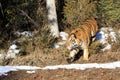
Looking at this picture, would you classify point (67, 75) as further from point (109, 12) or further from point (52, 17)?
point (109, 12)

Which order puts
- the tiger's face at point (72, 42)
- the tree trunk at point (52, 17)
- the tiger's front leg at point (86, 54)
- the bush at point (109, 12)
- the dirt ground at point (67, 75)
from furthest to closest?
the bush at point (109, 12), the tree trunk at point (52, 17), the tiger's front leg at point (86, 54), the tiger's face at point (72, 42), the dirt ground at point (67, 75)

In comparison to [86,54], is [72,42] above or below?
above

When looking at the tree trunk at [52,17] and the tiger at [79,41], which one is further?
the tree trunk at [52,17]

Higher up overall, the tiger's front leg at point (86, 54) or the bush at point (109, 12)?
the bush at point (109, 12)

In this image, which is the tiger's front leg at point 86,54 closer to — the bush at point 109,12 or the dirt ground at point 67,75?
the dirt ground at point 67,75

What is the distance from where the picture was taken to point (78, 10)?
14.8m

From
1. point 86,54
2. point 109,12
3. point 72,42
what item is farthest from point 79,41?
point 109,12

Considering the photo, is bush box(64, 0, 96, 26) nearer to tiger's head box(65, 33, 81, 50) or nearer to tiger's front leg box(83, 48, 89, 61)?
tiger's front leg box(83, 48, 89, 61)

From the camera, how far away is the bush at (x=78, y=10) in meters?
14.8

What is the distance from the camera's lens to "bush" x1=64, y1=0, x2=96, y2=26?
582 inches

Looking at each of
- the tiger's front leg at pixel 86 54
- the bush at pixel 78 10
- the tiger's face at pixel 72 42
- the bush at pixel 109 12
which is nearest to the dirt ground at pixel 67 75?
the tiger's face at pixel 72 42

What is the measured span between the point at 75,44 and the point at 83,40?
50 centimetres

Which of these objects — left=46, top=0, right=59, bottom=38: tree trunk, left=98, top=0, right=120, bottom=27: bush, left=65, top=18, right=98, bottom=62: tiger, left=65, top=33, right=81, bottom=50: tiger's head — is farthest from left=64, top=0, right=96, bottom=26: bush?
left=65, top=33, right=81, bottom=50: tiger's head

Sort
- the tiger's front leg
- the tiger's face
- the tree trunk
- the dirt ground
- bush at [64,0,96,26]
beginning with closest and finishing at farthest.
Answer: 1. the dirt ground
2. the tiger's face
3. the tiger's front leg
4. the tree trunk
5. bush at [64,0,96,26]
